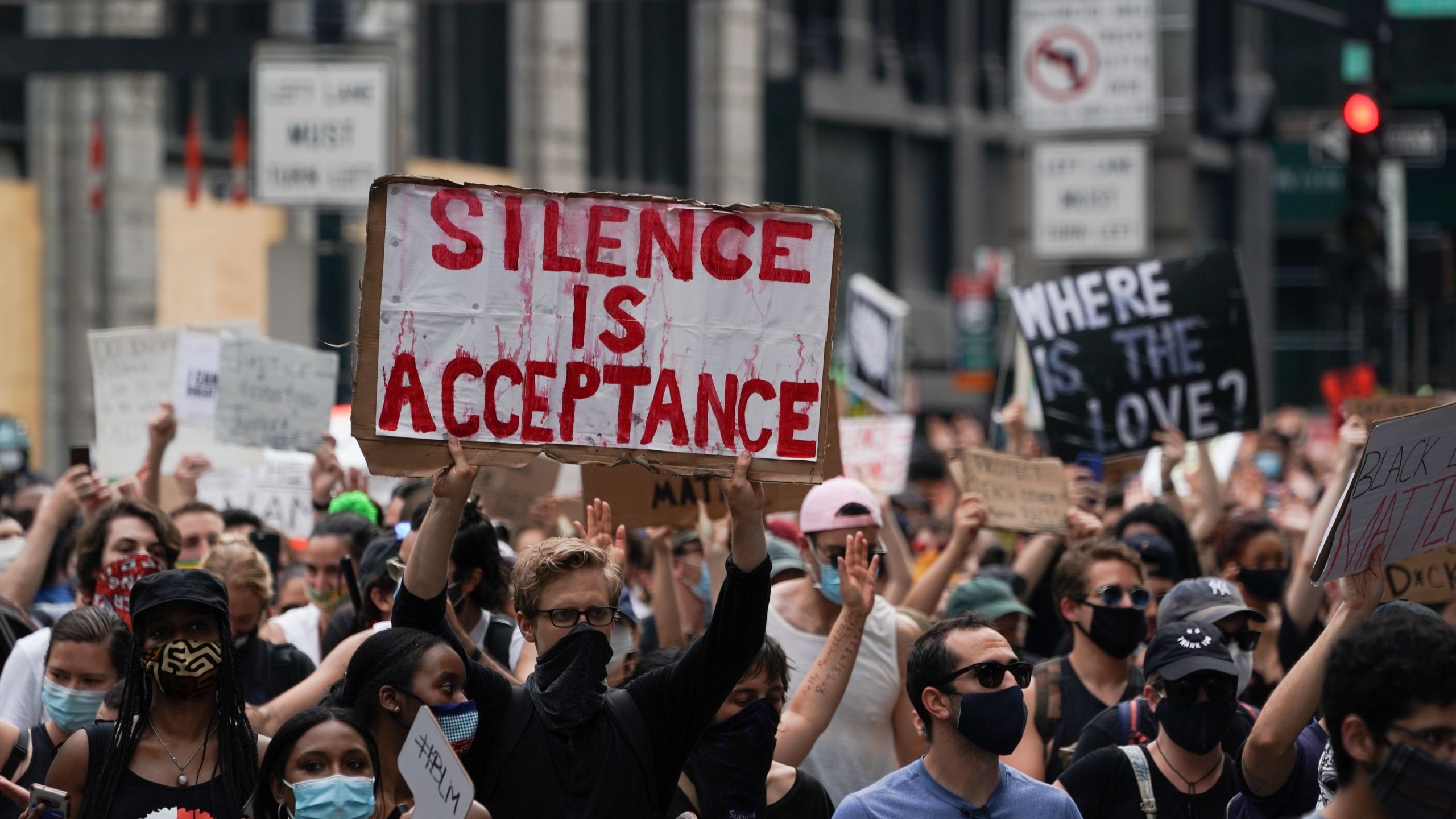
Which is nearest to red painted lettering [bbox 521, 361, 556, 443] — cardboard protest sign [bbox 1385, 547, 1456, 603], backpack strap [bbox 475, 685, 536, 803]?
backpack strap [bbox 475, 685, 536, 803]

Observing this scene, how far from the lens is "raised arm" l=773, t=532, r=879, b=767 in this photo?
549 cm

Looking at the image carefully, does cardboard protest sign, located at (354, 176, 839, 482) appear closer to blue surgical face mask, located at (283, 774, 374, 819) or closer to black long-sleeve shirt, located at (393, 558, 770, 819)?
black long-sleeve shirt, located at (393, 558, 770, 819)

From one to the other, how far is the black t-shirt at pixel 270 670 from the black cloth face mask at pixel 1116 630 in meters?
2.38

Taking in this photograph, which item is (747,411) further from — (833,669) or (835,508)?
(835,508)

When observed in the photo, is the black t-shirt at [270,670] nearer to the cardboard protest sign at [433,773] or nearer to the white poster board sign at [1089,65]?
the cardboard protest sign at [433,773]

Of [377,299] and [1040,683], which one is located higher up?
[377,299]

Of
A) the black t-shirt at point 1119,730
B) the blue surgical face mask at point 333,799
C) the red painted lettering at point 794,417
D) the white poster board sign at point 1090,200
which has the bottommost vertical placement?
the black t-shirt at point 1119,730

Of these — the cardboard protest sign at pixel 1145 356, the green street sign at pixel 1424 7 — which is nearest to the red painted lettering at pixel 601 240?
the cardboard protest sign at pixel 1145 356

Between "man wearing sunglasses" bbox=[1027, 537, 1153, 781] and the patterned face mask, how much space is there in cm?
235

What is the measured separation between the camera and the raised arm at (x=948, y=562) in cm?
730

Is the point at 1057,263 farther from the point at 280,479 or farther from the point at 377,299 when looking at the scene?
the point at 377,299

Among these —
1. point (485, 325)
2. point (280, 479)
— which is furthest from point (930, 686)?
point (280, 479)

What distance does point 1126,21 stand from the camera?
564 inches

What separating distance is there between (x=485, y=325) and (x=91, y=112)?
1741cm
